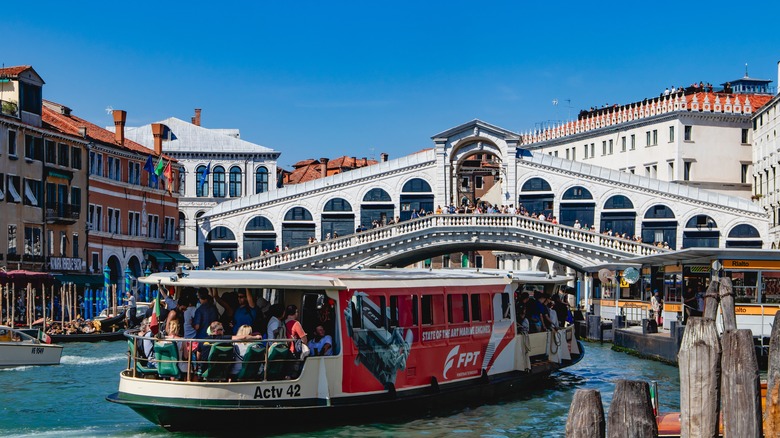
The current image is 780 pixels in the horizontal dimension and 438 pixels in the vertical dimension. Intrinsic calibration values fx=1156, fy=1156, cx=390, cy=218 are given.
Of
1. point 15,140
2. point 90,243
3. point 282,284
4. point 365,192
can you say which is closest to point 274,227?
point 365,192

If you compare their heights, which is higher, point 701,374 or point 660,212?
point 660,212

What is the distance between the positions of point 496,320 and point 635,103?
40322 mm

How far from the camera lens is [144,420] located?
1416 cm

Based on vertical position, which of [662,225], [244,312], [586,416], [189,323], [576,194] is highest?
[576,194]

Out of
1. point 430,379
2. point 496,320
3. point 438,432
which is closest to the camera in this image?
point 438,432

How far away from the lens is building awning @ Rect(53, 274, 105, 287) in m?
35.3

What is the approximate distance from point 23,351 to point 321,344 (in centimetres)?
1102

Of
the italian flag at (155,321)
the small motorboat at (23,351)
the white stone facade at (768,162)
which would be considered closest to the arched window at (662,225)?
the white stone facade at (768,162)

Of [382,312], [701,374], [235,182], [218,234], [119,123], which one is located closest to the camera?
[701,374]

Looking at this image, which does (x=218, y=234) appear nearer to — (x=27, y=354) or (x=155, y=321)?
(x=27, y=354)

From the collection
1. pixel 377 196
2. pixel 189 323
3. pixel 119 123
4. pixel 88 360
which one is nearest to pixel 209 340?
pixel 189 323

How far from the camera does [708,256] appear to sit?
75.2 feet

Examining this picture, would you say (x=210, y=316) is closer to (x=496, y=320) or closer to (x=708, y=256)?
(x=496, y=320)

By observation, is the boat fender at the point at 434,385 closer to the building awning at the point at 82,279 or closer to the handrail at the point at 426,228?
the building awning at the point at 82,279
